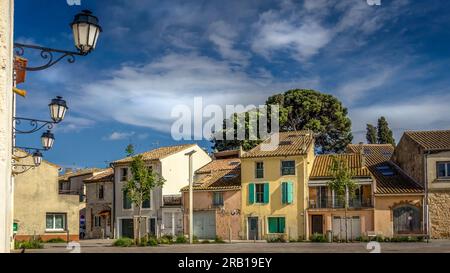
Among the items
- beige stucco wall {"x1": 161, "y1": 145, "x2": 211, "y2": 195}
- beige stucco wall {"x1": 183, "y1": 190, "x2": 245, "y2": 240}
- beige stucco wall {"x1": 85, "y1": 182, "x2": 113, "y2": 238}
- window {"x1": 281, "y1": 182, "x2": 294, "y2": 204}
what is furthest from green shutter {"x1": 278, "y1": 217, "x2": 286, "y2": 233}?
beige stucco wall {"x1": 85, "y1": 182, "x2": 113, "y2": 238}

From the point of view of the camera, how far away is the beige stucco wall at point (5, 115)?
21.7 ft

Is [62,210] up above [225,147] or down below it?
below

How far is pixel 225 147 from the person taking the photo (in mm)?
58875

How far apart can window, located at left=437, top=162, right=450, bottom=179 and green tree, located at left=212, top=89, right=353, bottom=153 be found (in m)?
17.8

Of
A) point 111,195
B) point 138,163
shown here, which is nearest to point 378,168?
point 138,163

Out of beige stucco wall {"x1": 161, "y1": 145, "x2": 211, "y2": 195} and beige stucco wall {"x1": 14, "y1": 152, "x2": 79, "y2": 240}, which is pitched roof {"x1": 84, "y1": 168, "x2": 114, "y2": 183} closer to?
beige stucco wall {"x1": 161, "y1": 145, "x2": 211, "y2": 195}

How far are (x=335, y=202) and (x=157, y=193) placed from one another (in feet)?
50.0

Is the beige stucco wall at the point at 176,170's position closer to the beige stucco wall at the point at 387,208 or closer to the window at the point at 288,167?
the window at the point at 288,167

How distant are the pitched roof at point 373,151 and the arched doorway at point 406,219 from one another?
7.83 metres

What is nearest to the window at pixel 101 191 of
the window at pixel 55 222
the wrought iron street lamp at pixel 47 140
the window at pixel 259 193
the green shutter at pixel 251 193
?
the window at pixel 55 222
